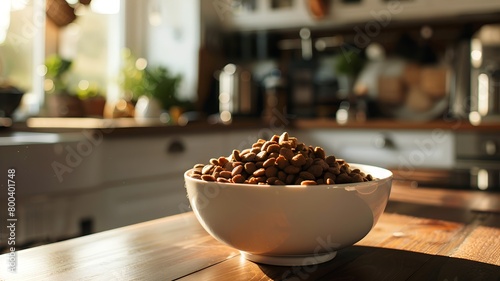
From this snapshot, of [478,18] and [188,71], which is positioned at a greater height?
[478,18]

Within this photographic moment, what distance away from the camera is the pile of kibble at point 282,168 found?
0.67 meters

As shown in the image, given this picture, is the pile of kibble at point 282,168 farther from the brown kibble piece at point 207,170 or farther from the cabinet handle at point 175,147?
the cabinet handle at point 175,147

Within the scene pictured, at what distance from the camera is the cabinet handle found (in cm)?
229

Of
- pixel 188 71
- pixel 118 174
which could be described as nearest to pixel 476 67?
pixel 188 71

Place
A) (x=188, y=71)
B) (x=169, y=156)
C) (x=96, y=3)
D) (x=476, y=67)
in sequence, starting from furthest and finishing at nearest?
(x=188, y=71) < (x=96, y=3) < (x=476, y=67) < (x=169, y=156)

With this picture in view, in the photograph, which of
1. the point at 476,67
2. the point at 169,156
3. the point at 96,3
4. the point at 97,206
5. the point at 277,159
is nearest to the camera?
the point at 277,159

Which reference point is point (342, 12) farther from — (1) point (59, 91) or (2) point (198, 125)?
(1) point (59, 91)

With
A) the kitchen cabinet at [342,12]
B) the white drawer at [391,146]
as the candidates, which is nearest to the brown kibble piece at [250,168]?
the white drawer at [391,146]

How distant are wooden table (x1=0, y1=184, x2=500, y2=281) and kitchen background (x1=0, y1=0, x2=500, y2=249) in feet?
3.27

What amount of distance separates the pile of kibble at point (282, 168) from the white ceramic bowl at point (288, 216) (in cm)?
2

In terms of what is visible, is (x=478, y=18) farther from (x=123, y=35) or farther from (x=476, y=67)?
(x=123, y=35)

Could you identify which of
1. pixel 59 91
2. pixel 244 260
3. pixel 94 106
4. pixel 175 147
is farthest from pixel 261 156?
pixel 94 106

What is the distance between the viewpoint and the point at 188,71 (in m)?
3.19

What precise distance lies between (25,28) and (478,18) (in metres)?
2.23
